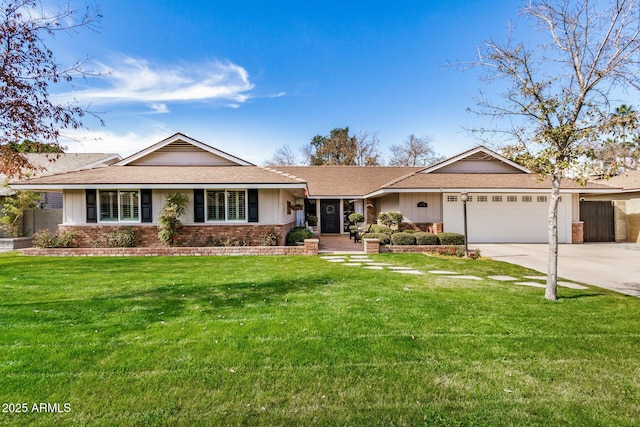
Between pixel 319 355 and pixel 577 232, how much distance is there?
16954 millimetres

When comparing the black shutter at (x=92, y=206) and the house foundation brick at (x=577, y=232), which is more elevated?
the black shutter at (x=92, y=206)

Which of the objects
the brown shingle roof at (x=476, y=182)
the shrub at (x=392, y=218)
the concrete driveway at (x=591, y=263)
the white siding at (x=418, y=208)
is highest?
the brown shingle roof at (x=476, y=182)

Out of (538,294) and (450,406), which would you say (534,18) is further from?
(450,406)

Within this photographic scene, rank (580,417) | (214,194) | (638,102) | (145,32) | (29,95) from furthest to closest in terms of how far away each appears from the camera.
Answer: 1. (214,194)
2. (145,32)
3. (638,102)
4. (29,95)
5. (580,417)

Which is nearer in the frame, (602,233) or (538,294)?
(538,294)

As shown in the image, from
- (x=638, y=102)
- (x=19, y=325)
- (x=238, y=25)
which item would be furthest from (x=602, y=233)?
(x=19, y=325)

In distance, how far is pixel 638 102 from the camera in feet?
17.3

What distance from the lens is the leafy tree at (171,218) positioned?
1195 centimetres

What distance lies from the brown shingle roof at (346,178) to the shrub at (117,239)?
9914mm

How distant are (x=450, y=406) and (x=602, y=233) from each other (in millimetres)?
18284

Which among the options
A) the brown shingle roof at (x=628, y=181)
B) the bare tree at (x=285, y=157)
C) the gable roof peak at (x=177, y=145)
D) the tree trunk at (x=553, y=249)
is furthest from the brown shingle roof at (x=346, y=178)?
the bare tree at (x=285, y=157)

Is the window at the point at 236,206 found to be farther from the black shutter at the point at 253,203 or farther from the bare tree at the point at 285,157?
the bare tree at the point at 285,157

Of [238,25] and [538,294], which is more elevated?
[238,25]

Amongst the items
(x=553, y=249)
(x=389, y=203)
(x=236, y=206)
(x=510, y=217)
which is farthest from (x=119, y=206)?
(x=510, y=217)
